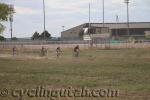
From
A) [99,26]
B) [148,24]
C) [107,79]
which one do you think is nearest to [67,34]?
[99,26]

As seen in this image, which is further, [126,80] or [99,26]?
[99,26]

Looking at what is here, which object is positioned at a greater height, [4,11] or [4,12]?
[4,11]

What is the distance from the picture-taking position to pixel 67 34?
144000mm

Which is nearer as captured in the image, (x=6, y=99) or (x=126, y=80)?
(x=6, y=99)

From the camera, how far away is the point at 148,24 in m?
137

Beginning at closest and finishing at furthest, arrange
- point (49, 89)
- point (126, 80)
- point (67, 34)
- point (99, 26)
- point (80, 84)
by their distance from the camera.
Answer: point (49, 89), point (80, 84), point (126, 80), point (99, 26), point (67, 34)

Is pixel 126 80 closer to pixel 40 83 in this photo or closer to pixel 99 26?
pixel 40 83

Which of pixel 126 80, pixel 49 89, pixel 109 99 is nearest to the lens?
pixel 109 99

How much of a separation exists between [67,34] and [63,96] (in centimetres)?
12716

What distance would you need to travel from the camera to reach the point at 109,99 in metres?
16.4

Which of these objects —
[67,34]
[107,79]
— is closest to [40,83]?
[107,79]

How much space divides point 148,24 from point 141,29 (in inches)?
104

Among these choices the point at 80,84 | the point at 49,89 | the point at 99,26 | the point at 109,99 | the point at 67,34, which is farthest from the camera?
the point at 67,34

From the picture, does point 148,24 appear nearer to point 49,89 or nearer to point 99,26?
point 99,26
